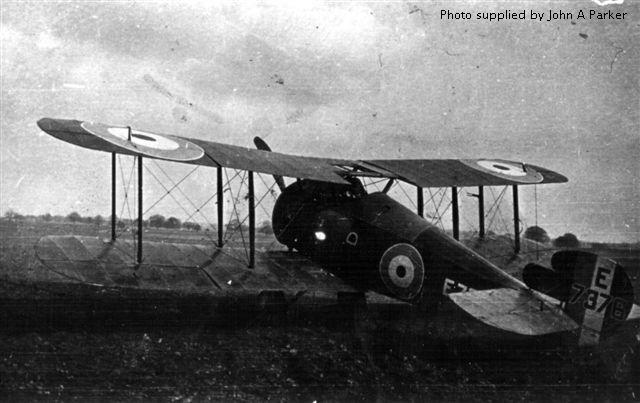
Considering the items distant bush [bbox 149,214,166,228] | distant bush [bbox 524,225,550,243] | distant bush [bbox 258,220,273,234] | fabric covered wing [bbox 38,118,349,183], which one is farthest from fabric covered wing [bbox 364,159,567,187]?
distant bush [bbox 149,214,166,228]

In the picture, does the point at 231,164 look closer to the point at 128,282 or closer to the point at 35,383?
the point at 128,282

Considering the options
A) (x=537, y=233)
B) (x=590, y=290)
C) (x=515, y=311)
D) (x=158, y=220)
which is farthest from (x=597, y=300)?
(x=158, y=220)

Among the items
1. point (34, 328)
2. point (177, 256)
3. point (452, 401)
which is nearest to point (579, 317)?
point (452, 401)

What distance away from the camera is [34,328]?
5.54 metres

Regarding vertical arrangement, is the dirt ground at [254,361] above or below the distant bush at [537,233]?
below

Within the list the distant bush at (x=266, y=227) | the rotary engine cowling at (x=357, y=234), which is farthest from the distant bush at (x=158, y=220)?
the rotary engine cowling at (x=357, y=234)

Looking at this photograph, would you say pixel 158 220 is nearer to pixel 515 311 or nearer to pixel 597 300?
pixel 515 311

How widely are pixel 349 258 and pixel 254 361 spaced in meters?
2.26

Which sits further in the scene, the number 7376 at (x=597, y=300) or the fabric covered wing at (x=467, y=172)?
the fabric covered wing at (x=467, y=172)

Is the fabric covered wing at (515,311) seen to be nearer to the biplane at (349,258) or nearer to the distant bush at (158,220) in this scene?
the biplane at (349,258)

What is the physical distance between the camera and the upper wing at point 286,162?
18.4ft

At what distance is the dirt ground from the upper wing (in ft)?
6.57

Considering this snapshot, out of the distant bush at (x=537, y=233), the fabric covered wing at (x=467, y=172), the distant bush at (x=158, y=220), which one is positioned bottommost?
the distant bush at (x=158, y=220)

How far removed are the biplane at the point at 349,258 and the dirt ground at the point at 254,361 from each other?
510 millimetres
